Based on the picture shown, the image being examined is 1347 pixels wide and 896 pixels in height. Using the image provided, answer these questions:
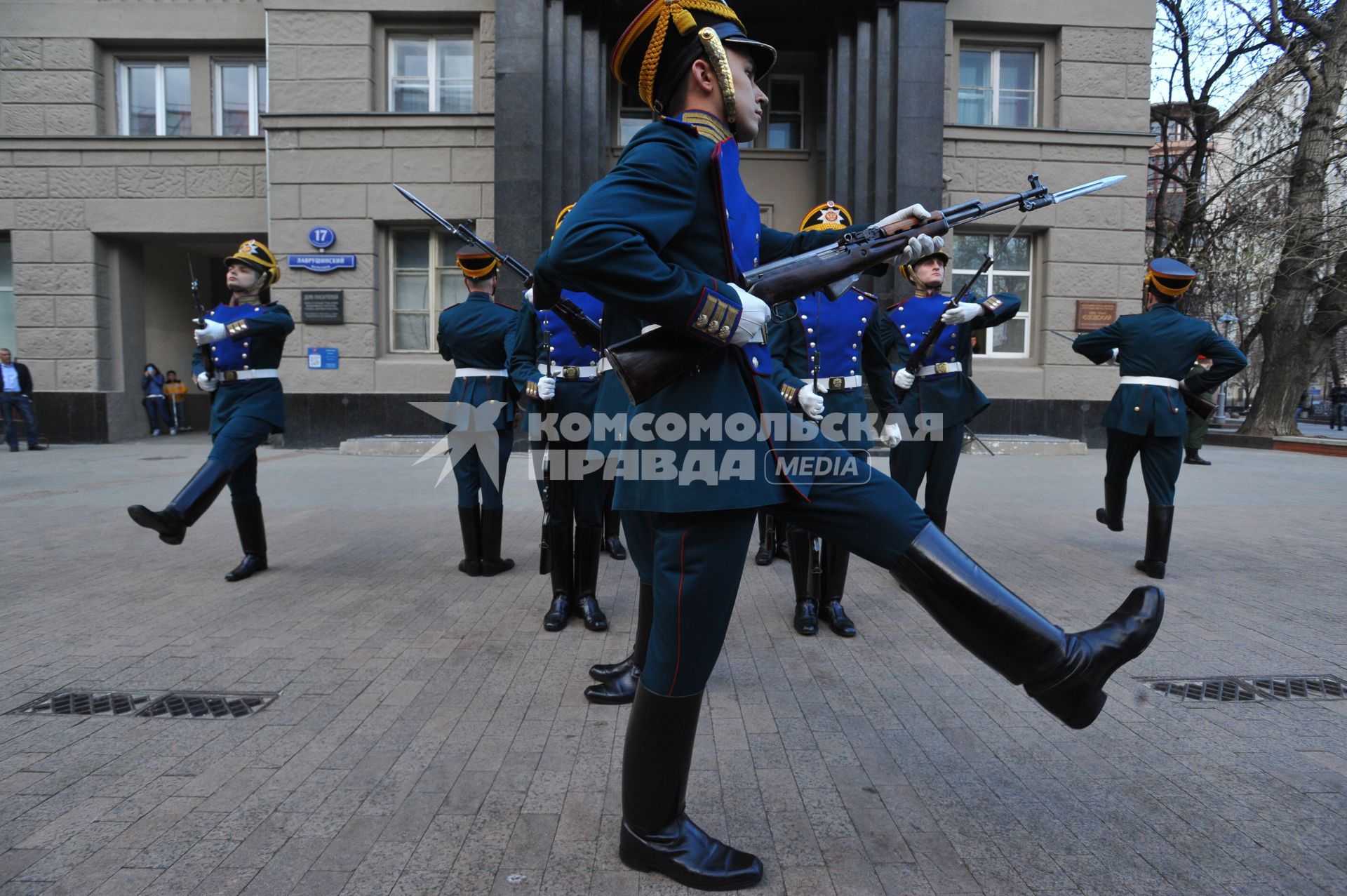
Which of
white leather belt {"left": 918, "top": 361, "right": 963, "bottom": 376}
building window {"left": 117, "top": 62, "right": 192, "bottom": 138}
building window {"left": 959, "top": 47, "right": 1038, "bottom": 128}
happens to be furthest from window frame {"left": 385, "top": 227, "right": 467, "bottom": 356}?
white leather belt {"left": 918, "top": 361, "right": 963, "bottom": 376}

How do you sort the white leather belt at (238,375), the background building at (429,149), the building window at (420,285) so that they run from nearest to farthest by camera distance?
the white leather belt at (238,375), the background building at (429,149), the building window at (420,285)

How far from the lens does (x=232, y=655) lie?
4.04m

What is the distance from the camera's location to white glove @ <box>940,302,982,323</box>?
5.33 meters

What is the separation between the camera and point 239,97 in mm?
14969

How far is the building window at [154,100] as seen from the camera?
48.9 feet

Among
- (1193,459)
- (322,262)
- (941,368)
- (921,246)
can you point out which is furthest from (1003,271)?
(921,246)

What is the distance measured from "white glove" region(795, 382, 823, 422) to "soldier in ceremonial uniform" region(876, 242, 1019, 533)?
999 mm

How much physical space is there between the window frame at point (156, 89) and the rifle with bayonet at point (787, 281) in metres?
15.7

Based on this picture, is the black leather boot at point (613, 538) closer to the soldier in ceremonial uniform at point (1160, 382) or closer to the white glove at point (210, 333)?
the white glove at point (210, 333)

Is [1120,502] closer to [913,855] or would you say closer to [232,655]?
[913,855]

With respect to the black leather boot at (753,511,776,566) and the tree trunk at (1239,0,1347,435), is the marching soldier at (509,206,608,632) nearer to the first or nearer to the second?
the black leather boot at (753,511,776,566)

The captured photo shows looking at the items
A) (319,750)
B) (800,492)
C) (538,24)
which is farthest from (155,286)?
(800,492)

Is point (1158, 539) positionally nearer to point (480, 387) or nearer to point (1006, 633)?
point (1006, 633)

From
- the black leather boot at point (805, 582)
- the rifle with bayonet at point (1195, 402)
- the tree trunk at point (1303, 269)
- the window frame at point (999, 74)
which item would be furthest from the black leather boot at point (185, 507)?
the tree trunk at point (1303, 269)
